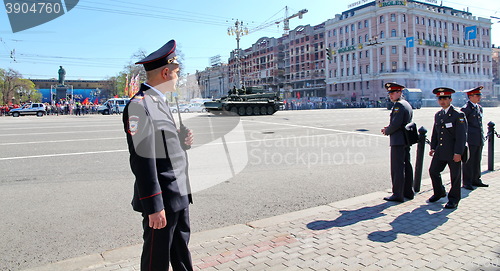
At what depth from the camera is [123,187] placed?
20.7ft

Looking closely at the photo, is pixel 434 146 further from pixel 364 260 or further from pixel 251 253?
pixel 251 253

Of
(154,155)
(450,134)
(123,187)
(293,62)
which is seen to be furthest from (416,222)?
(293,62)

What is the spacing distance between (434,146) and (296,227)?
108 inches

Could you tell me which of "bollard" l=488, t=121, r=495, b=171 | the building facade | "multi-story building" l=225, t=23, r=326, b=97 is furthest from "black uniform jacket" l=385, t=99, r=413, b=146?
the building facade

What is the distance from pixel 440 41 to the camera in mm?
81000

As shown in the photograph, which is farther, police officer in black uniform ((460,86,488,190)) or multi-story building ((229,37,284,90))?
multi-story building ((229,37,284,90))

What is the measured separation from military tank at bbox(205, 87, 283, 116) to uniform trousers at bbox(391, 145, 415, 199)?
27.7 meters

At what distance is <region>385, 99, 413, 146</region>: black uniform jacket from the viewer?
17.5 ft

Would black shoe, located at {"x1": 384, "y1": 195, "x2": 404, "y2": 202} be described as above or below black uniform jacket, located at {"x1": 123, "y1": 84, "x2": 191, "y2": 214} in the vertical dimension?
below

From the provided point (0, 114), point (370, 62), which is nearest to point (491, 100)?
point (370, 62)

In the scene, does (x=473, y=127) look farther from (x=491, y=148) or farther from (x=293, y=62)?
(x=293, y=62)

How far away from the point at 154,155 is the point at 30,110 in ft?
148

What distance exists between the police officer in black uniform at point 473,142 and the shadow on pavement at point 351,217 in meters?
1.82

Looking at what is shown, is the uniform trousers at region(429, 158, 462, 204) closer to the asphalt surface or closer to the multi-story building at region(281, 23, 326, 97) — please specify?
the asphalt surface
